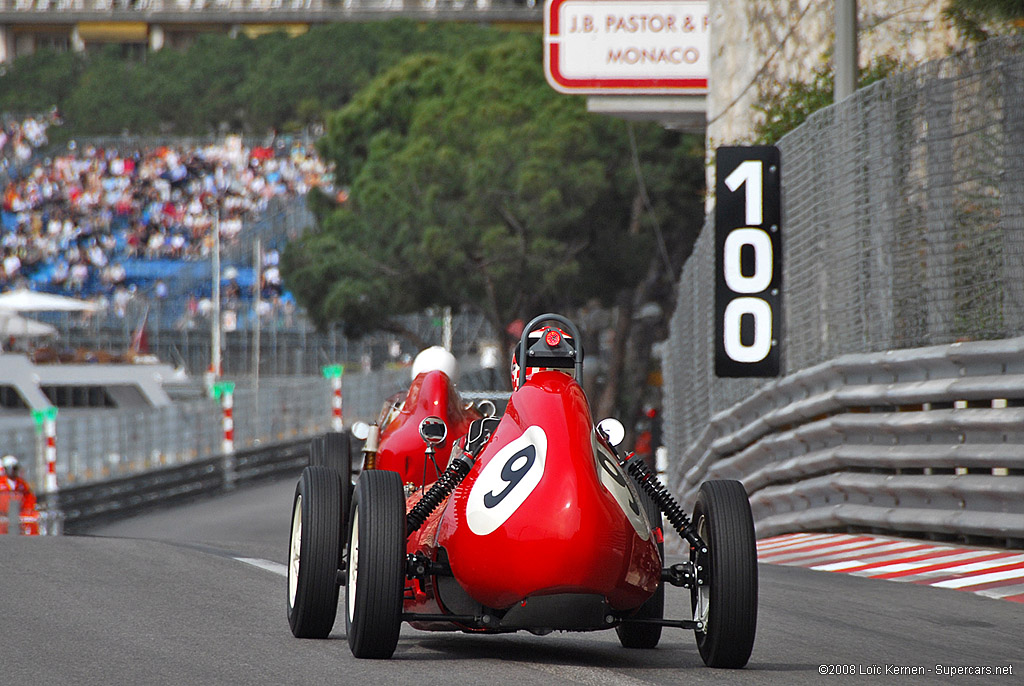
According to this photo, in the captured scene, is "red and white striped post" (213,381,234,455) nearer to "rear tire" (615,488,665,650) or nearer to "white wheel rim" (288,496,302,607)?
Result: "white wheel rim" (288,496,302,607)

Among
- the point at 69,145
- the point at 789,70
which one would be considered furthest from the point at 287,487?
the point at 69,145

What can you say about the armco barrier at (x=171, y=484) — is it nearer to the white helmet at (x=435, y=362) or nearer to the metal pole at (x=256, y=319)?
the metal pole at (x=256, y=319)

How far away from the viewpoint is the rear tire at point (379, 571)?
561 cm

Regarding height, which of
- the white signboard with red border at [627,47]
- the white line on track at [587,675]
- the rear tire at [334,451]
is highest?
the white signboard with red border at [627,47]

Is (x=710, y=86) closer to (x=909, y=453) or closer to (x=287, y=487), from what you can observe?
(x=909, y=453)

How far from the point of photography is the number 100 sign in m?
14.4

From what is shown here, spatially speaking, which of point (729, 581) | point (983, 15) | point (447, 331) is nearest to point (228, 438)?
point (447, 331)

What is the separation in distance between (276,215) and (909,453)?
1902 inches

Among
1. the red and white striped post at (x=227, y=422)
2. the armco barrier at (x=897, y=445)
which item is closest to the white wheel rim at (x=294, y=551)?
the armco barrier at (x=897, y=445)

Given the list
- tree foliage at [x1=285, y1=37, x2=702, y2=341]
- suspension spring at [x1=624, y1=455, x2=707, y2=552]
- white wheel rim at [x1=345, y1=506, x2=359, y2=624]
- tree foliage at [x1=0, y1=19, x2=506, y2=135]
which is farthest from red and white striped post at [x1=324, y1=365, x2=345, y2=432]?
tree foliage at [x1=0, y1=19, x2=506, y2=135]

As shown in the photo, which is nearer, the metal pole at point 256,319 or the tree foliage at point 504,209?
the tree foliage at point 504,209

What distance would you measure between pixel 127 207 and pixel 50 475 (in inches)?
1310

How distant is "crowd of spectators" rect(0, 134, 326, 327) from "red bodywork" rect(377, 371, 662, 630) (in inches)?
1860

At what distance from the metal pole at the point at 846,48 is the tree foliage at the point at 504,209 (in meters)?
24.9
